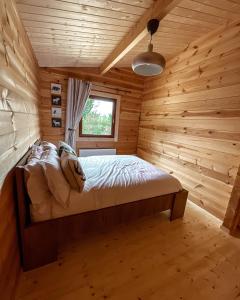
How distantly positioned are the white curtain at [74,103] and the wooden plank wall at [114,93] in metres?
0.17

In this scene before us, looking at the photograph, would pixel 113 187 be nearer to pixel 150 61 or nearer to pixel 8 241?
pixel 8 241

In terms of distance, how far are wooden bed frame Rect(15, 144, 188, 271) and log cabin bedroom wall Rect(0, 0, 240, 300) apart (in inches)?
2.6

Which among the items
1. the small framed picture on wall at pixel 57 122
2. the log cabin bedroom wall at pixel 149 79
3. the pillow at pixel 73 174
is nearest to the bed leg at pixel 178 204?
the log cabin bedroom wall at pixel 149 79

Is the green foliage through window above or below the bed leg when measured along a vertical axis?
above

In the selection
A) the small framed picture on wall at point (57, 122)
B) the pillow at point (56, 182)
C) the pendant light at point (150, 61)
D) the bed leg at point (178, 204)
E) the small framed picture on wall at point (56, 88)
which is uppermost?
the pendant light at point (150, 61)

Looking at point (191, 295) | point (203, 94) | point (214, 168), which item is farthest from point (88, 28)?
point (191, 295)

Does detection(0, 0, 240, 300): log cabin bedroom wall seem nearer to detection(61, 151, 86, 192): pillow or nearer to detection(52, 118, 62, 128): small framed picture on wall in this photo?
detection(52, 118, 62, 128): small framed picture on wall

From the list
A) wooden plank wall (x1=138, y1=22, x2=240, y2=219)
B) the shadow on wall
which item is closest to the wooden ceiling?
wooden plank wall (x1=138, y1=22, x2=240, y2=219)

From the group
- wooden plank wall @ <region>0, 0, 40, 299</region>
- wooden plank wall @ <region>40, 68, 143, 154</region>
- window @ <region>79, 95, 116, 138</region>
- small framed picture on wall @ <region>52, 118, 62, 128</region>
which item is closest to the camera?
wooden plank wall @ <region>0, 0, 40, 299</region>

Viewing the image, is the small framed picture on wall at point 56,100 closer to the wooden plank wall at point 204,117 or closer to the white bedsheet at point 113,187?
the white bedsheet at point 113,187

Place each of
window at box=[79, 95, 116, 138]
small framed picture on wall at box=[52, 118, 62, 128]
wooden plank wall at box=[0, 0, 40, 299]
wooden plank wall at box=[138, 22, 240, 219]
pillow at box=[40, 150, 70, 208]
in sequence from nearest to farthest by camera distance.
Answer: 1. wooden plank wall at box=[0, 0, 40, 299]
2. pillow at box=[40, 150, 70, 208]
3. wooden plank wall at box=[138, 22, 240, 219]
4. small framed picture on wall at box=[52, 118, 62, 128]
5. window at box=[79, 95, 116, 138]

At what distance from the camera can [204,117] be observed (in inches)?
95.9

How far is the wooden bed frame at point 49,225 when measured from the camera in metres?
1.29

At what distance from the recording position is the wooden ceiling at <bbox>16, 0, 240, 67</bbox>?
1.55 m
